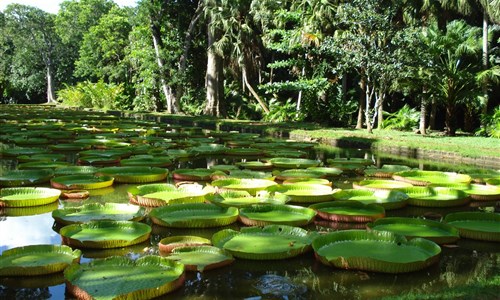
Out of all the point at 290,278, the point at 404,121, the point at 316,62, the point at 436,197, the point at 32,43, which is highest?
the point at 32,43

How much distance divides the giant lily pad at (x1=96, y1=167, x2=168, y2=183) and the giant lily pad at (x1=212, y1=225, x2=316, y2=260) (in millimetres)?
3115

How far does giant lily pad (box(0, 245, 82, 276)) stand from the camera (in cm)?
356

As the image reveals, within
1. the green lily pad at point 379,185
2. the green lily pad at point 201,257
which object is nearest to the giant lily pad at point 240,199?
the green lily pad at point 379,185

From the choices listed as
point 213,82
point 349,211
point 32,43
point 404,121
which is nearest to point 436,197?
point 349,211

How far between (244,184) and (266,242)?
2.44 metres

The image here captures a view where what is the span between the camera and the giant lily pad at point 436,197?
5.96 metres

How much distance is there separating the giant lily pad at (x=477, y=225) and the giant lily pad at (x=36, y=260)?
134 inches

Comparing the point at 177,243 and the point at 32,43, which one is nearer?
the point at 177,243

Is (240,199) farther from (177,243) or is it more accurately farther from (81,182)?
(81,182)

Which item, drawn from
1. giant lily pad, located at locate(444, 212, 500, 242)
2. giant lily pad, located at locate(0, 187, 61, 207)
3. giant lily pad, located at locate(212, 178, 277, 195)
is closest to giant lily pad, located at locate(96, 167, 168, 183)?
giant lily pad, located at locate(212, 178, 277, 195)

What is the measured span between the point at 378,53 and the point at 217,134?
196 inches

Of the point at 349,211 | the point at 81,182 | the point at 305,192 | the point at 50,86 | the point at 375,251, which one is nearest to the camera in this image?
the point at 375,251

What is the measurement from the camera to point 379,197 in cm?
599

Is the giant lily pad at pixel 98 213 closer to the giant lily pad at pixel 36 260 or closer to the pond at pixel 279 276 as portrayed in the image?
the pond at pixel 279 276
